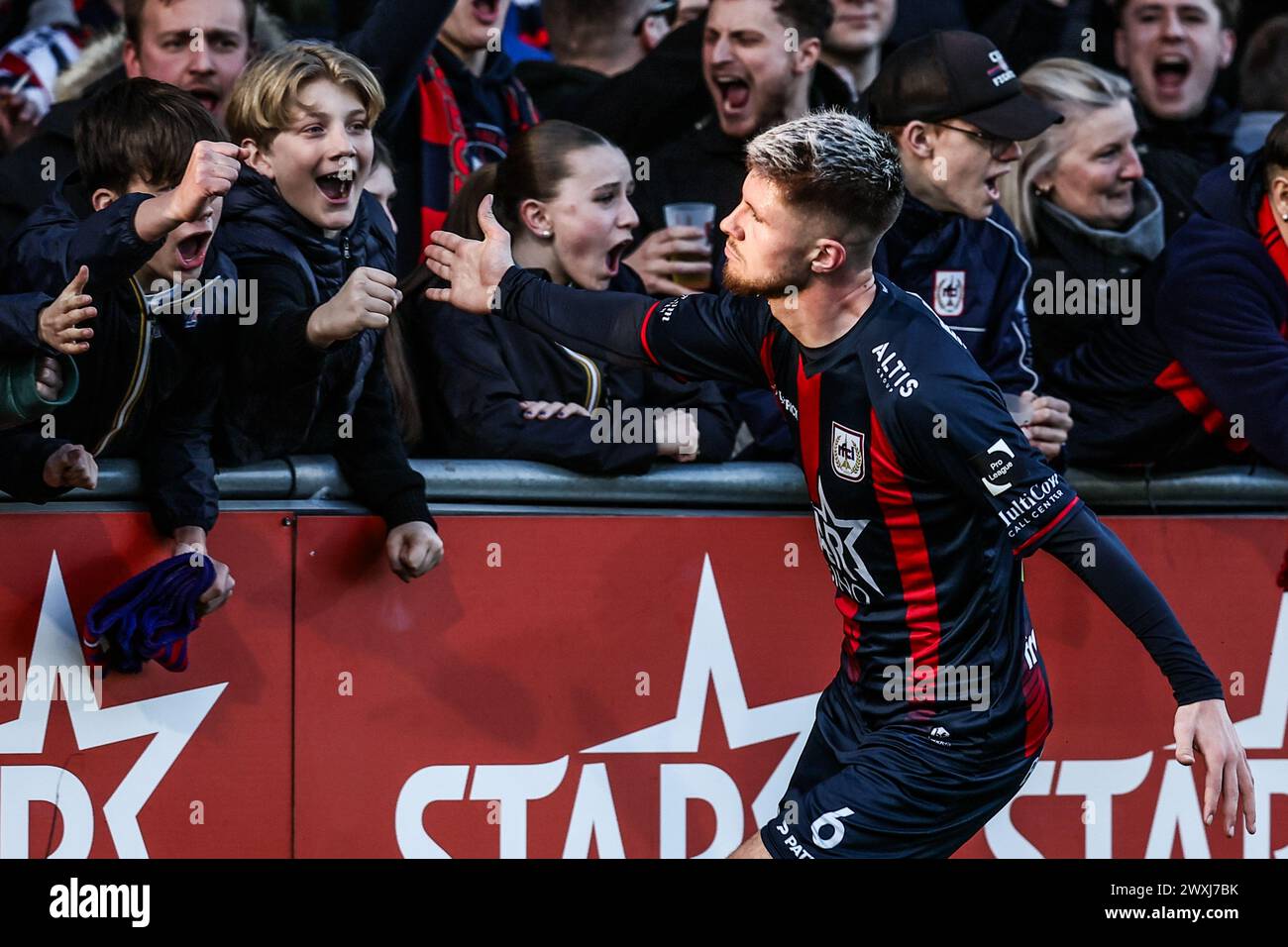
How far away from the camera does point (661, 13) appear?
623 cm

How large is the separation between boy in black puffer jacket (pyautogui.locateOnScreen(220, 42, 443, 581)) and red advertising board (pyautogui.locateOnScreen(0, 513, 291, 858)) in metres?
0.31

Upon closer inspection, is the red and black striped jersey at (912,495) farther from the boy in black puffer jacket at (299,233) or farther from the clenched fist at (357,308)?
the boy in black puffer jacket at (299,233)

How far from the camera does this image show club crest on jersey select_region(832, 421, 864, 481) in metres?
3.89

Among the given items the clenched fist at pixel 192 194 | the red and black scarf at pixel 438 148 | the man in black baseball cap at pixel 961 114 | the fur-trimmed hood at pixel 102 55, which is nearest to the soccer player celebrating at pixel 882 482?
the clenched fist at pixel 192 194

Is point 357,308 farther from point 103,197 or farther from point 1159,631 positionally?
point 1159,631

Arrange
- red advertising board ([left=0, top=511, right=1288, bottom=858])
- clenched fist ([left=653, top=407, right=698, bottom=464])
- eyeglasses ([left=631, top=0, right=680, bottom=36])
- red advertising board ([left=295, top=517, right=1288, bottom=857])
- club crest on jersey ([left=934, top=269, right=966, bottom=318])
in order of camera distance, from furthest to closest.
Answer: eyeglasses ([left=631, top=0, right=680, bottom=36]), club crest on jersey ([left=934, top=269, right=966, bottom=318]), clenched fist ([left=653, top=407, right=698, bottom=464]), red advertising board ([left=295, top=517, right=1288, bottom=857]), red advertising board ([left=0, top=511, right=1288, bottom=858])

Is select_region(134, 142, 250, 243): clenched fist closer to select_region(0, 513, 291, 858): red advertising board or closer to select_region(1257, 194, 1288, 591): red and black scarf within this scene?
select_region(0, 513, 291, 858): red advertising board

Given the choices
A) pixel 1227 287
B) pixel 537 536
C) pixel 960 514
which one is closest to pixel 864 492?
pixel 960 514


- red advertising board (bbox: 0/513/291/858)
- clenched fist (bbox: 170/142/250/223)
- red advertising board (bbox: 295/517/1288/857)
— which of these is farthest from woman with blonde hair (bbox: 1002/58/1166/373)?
clenched fist (bbox: 170/142/250/223)

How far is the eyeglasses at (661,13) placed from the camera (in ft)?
20.1

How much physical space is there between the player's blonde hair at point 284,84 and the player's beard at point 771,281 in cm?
115

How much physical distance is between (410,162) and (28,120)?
1.27 m

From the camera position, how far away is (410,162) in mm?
5383
